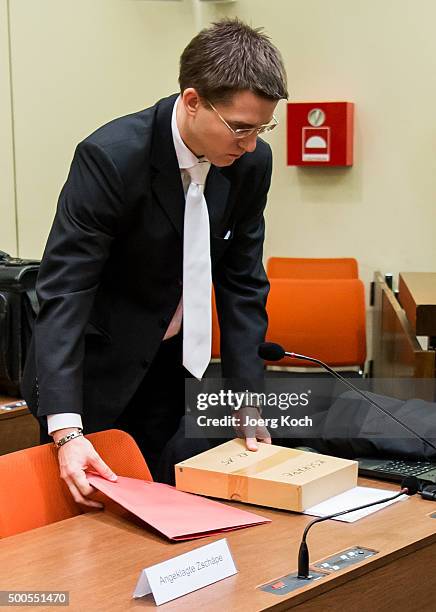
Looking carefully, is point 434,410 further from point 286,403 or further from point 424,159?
point 424,159

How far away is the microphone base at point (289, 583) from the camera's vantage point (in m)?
1.36

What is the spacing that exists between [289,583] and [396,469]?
0.60 metres

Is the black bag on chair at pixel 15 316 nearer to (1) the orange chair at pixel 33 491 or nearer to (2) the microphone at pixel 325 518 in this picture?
(1) the orange chair at pixel 33 491

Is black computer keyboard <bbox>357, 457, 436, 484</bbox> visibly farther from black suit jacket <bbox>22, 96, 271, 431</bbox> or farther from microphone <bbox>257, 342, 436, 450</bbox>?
black suit jacket <bbox>22, 96, 271, 431</bbox>

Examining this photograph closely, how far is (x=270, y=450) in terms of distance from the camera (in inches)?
75.8

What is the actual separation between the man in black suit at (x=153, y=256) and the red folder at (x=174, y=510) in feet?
0.18

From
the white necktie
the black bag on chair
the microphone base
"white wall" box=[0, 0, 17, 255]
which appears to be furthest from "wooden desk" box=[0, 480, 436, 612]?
"white wall" box=[0, 0, 17, 255]

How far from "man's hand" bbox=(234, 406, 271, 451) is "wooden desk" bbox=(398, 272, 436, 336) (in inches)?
45.9

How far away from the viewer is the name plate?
4.30ft

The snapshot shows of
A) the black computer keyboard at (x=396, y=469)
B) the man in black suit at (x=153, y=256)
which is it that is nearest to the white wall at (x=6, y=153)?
the man in black suit at (x=153, y=256)

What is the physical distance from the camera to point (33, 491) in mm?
1773

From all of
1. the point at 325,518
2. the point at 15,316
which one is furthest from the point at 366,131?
the point at 325,518

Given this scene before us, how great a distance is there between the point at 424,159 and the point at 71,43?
6.04 ft

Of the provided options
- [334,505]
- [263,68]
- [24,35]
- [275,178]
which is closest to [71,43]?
[24,35]
